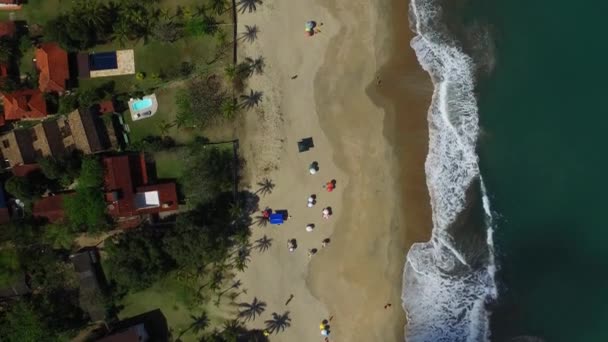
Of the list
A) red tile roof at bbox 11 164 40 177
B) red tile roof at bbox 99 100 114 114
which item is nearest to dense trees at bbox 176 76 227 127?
red tile roof at bbox 99 100 114 114

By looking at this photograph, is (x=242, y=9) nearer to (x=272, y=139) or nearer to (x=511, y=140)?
(x=272, y=139)

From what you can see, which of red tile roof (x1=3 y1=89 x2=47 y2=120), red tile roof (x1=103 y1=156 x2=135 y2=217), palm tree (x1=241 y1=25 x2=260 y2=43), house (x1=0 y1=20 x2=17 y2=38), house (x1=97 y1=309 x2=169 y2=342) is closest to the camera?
red tile roof (x1=3 y1=89 x2=47 y2=120)

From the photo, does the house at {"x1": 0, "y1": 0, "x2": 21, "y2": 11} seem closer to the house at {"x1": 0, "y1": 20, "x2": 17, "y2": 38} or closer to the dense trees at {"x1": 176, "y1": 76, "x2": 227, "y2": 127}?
the house at {"x1": 0, "y1": 20, "x2": 17, "y2": 38}

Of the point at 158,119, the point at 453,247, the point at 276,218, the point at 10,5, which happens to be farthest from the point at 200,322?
the point at 10,5

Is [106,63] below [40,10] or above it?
below

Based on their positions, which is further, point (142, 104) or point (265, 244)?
point (265, 244)

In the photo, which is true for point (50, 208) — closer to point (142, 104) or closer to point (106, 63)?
point (142, 104)

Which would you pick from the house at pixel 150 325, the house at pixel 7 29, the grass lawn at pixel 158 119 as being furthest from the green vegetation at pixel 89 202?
the house at pixel 7 29

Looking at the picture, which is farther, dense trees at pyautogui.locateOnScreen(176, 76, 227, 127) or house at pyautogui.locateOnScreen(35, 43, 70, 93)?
dense trees at pyautogui.locateOnScreen(176, 76, 227, 127)
